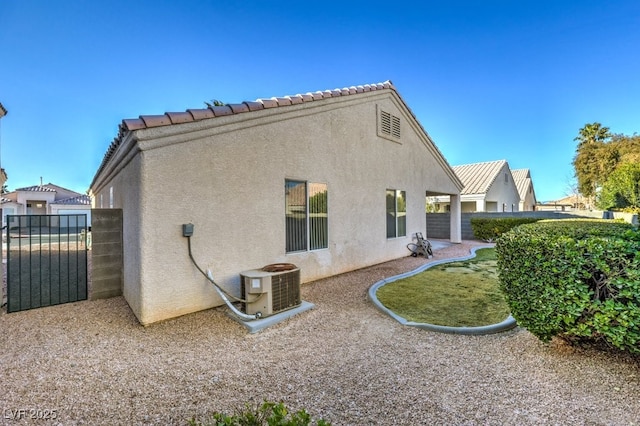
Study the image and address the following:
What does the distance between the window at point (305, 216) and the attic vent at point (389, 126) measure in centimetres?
430

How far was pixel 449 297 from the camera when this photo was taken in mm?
7145

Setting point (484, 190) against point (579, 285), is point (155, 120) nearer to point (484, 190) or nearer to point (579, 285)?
point (579, 285)

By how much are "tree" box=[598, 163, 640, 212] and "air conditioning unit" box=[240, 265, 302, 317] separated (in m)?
23.5

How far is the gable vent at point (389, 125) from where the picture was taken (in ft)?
37.8

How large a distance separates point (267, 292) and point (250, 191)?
2.41 metres

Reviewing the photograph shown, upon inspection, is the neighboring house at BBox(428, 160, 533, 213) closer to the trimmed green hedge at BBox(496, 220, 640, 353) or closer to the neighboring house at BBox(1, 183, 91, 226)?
the trimmed green hedge at BBox(496, 220, 640, 353)

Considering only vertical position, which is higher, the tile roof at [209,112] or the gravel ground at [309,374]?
the tile roof at [209,112]

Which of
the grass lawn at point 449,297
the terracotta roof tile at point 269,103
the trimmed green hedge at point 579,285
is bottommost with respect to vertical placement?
the grass lawn at point 449,297

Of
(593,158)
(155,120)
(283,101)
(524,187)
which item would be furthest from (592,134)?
(155,120)

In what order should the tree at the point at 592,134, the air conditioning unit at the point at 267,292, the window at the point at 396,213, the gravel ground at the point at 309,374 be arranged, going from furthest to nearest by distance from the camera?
the tree at the point at 592,134 < the window at the point at 396,213 < the air conditioning unit at the point at 267,292 < the gravel ground at the point at 309,374

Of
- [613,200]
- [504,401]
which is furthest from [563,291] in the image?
[613,200]

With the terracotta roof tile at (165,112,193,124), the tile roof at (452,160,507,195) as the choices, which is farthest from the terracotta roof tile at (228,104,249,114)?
the tile roof at (452,160,507,195)

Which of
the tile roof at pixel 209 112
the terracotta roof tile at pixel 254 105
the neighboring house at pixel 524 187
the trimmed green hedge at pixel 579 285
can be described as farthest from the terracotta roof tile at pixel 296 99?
the neighboring house at pixel 524 187

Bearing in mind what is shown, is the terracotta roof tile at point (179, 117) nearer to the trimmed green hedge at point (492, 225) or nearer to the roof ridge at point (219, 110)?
the roof ridge at point (219, 110)
